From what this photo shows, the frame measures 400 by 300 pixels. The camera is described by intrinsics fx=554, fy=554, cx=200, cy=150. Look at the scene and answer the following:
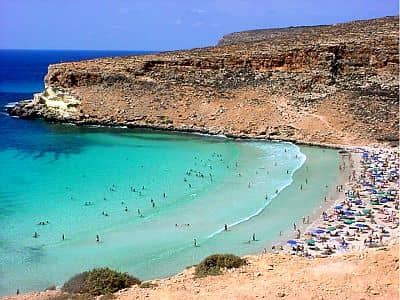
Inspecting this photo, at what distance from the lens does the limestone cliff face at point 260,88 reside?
50.7 meters

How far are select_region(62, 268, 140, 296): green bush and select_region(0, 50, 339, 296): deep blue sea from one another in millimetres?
5437

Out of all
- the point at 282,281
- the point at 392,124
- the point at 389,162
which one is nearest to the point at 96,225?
the point at 282,281

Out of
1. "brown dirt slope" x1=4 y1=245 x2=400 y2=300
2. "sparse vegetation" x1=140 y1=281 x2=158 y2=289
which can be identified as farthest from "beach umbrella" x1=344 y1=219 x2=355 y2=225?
"sparse vegetation" x1=140 y1=281 x2=158 y2=289

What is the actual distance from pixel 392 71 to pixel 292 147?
1499cm

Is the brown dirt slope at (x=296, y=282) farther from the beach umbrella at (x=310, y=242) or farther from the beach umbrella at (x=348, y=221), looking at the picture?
the beach umbrella at (x=348, y=221)

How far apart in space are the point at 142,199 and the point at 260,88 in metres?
28.4

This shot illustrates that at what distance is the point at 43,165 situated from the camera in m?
38.6

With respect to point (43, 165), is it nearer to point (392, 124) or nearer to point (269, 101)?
point (269, 101)

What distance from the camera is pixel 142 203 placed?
29.1 meters

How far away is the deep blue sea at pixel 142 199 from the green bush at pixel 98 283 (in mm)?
5437

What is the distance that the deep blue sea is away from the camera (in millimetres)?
21766

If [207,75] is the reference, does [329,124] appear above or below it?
below

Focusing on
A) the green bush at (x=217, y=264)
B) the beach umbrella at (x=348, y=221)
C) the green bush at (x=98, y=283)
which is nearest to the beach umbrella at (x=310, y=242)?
the beach umbrella at (x=348, y=221)

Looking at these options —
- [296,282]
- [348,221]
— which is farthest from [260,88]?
[296,282]
